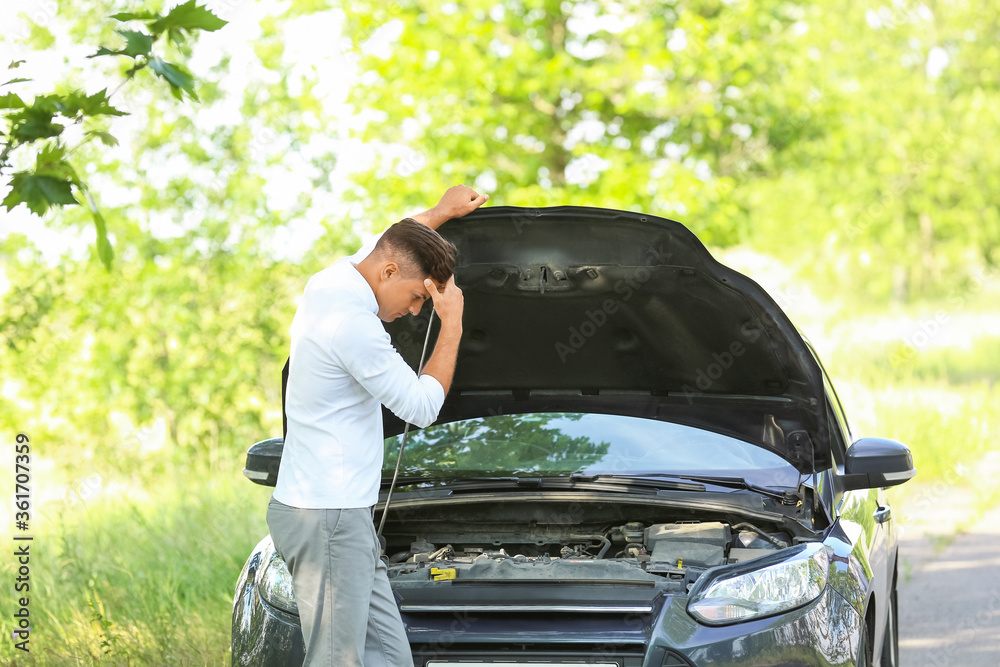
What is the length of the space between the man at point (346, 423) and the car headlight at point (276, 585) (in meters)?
0.35

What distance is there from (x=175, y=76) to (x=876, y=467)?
2.75 metres

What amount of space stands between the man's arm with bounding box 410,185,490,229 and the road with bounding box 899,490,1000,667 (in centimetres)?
344

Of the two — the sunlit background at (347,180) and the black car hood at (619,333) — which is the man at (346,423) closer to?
the black car hood at (619,333)

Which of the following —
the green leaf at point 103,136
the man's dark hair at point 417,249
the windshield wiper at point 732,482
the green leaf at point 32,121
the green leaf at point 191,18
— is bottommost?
the windshield wiper at point 732,482

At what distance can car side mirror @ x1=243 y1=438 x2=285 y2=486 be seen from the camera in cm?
394

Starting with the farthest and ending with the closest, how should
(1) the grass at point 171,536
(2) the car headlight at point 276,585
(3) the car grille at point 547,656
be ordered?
(1) the grass at point 171,536
(2) the car headlight at point 276,585
(3) the car grille at point 547,656

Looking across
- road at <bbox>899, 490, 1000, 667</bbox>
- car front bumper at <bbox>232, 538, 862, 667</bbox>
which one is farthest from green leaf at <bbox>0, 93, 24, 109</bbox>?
road at <bbox>899, 490, 1000, 667</bbox>

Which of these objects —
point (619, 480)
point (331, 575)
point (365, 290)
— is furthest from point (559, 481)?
point (365, 290)

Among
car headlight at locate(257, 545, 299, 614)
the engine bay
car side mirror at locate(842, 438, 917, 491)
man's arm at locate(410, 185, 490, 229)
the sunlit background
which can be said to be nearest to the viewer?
car headlight at locate(257, 545, 299, 614)

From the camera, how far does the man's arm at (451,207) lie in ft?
11.8

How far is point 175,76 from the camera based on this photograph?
2.94 metres

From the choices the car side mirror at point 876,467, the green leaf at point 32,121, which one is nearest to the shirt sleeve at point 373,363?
the green leaf at point 32,121

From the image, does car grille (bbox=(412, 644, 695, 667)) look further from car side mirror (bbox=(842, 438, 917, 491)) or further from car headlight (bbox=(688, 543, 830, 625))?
car side mirror (bbox=(842, 438, 917, 491))

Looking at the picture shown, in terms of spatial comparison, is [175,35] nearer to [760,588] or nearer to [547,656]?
[547,656]
